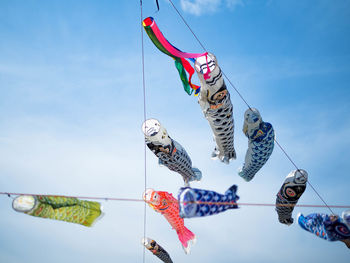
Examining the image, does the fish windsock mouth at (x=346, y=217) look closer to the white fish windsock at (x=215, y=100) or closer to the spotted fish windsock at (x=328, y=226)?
the spotted fish windsock at (x=328, y=226)

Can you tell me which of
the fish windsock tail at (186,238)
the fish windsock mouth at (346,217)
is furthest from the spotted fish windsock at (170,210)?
the fish windsock mouth at (346,217)

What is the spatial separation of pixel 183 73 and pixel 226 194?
2571 millimetres

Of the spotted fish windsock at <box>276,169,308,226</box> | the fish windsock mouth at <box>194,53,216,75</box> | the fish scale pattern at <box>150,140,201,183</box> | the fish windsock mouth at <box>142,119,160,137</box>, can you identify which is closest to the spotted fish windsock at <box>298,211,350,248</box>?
the spotted fish windsock at <box>276,169,308,226</box>

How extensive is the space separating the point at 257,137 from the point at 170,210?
2.78 m

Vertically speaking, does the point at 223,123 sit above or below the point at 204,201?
above

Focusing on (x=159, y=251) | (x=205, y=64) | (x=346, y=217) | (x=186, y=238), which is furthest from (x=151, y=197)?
(x=346, y=217)

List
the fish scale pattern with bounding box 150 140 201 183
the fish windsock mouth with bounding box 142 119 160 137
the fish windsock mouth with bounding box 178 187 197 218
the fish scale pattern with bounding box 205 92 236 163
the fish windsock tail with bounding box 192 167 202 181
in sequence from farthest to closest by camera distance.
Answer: the fish windsock tail with bounding box 192 167 202 181
the fish scale pattern with bounding box 150 140 201 183
the fish windsock mouth with bounding box 142 119 160 137
the fish scale pattern with bounding box 205 92 236 163
the fish windsock mouth with bounding box 178 187 197 218

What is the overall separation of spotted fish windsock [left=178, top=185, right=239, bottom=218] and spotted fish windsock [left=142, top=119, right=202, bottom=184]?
1.96 m

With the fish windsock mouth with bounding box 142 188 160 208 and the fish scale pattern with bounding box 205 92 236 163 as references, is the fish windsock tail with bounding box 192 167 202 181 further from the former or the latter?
the fish windsock mouth with bounding box 142 188 160 208

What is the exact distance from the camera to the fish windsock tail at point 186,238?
6.08m

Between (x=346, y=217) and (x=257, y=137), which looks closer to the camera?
(x=346, y=217)

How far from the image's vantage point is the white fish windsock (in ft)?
14.7

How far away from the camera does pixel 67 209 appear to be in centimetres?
366

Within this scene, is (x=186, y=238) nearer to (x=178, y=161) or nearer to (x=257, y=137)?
(x=178, y=161)
